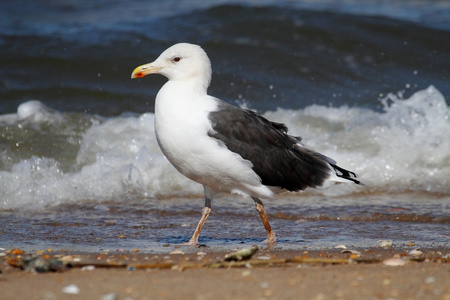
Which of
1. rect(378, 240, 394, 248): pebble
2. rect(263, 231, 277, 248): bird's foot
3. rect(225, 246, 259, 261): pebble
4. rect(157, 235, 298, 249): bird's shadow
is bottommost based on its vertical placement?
rect(157, 235, 298, 249): bird's shadow

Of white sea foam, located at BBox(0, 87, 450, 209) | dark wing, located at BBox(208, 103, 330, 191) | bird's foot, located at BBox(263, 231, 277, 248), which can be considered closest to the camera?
dark wing, located at BBox(208, 103, 330, 191)

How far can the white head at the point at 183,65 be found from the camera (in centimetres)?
572

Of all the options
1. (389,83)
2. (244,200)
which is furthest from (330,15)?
(244,200)

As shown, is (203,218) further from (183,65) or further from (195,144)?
(183,65)

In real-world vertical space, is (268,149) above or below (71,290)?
above

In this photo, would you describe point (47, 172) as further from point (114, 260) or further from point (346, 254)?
point (346, 254)

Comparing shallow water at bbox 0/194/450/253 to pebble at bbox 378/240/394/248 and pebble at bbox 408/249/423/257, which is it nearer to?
pebble at bbox 378/240/394/248

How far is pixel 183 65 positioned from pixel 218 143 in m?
0.78

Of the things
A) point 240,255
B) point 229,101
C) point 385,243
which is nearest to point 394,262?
point 240,255

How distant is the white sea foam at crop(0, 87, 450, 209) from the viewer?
26.2 feet

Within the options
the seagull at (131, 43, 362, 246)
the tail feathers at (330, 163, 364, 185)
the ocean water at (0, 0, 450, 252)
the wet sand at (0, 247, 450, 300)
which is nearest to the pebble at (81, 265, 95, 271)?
the wet sand at (0, 247, 450, 300)

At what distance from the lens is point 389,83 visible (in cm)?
1238

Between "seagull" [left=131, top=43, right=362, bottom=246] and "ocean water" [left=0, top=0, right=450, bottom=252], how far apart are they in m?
0.53

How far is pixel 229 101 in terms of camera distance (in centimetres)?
1148
